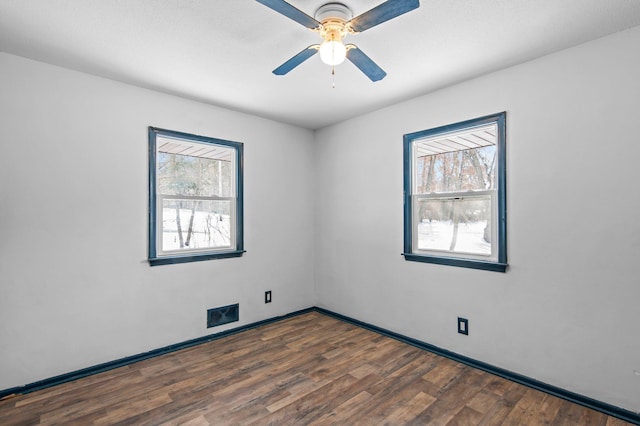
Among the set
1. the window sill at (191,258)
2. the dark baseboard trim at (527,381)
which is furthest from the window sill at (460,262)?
the window sill at (191,258)

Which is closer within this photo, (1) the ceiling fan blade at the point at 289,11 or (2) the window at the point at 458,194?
(1) the ceiling fan blade at the point at 289,11

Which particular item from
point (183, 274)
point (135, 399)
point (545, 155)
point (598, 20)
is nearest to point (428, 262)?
point (545, 155)

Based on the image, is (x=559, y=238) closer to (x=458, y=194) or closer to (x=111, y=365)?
(x=458, y=194)

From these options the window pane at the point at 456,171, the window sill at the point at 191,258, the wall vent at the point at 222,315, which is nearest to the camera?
the window pane at the point at 456,171

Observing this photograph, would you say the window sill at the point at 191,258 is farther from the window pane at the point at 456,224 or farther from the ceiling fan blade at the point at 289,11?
the ceiling fan blade at the point at 289,11

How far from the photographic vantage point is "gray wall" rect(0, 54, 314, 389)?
2.41 metres

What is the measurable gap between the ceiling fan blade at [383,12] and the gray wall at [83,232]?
2253 millimetres

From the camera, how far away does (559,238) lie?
239 cm

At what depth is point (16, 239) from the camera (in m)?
2.42

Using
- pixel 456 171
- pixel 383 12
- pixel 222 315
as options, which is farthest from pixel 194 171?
pixel 456 171

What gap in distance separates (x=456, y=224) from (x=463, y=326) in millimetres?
953

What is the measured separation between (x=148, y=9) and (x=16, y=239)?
200 cm

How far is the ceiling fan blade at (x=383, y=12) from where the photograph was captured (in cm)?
151

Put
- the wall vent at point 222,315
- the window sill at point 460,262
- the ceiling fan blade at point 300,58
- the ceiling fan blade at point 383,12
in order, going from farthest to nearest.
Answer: the wall vent at point 222,315 < the window sill at point 460,262 < the ceiling fan blade at point 300,58 < the ceiling fan blade at point 383,12
